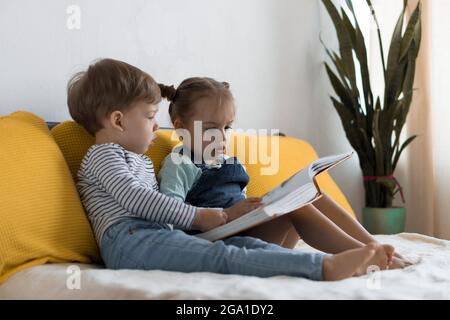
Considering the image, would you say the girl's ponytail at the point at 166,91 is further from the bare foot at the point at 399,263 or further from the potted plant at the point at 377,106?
the potted plant at the point at 377,106

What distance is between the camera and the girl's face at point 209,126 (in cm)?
181

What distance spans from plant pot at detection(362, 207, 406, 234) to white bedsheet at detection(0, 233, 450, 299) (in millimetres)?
1307

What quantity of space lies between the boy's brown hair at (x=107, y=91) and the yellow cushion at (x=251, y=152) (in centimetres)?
7

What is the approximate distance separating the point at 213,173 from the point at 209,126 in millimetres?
134

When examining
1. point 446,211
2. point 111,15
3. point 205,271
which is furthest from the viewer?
point 446,211

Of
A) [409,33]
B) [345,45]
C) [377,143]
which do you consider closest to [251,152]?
[377,143]

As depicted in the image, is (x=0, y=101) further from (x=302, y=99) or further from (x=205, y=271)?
(x=302, y=99)

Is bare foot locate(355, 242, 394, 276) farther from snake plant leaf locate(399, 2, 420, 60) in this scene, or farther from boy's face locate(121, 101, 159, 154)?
snake plant leaf locate(399, 2, 420, 60)

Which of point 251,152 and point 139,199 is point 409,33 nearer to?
point 251,152

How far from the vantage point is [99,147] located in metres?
1.61
